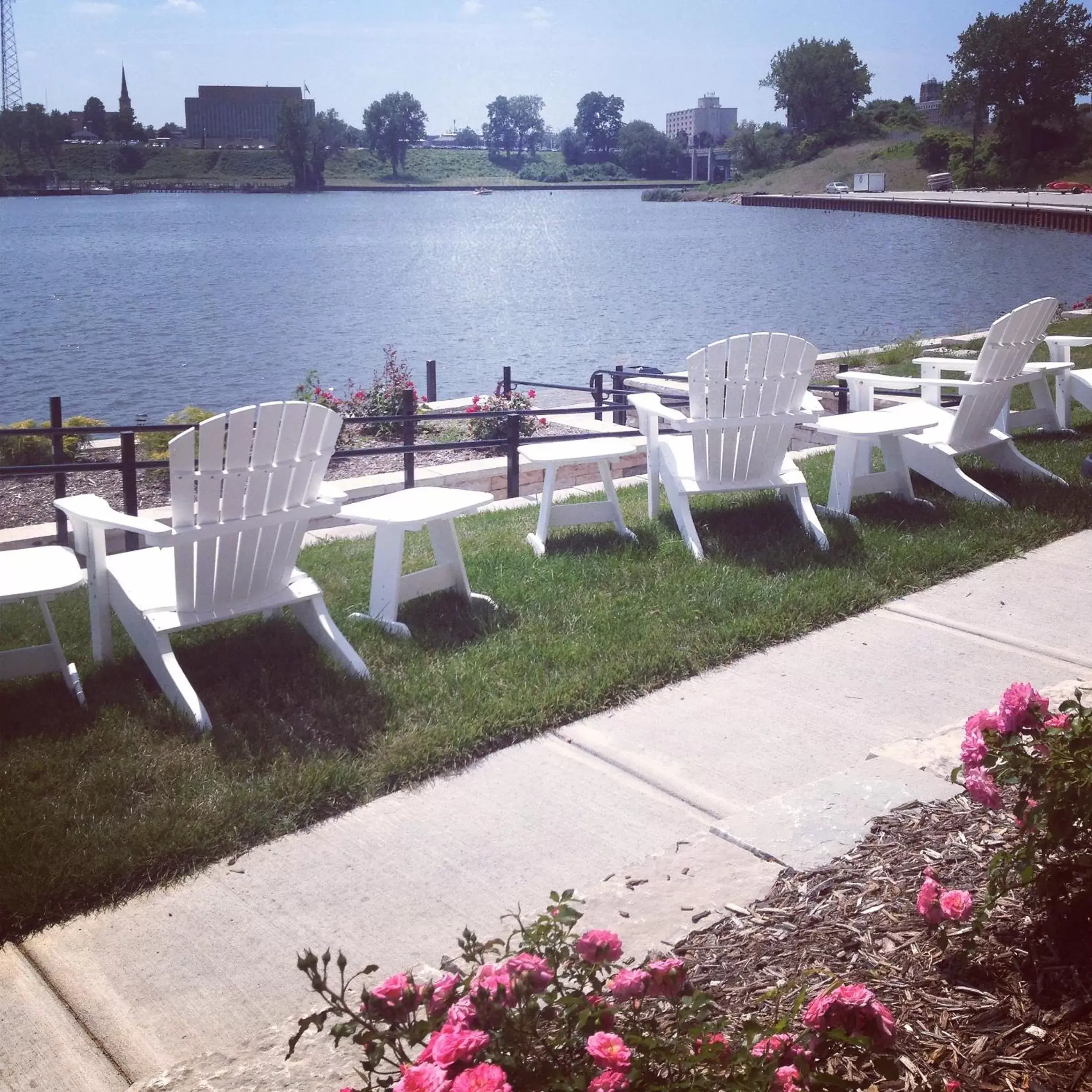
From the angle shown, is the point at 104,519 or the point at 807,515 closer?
the point at 104,519

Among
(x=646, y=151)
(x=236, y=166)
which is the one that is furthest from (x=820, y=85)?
(x=236, y=166)

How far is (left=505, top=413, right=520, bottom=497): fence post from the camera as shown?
7.58m

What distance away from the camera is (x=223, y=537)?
4.12 meters

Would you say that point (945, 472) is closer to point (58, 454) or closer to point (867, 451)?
point (867, 451)

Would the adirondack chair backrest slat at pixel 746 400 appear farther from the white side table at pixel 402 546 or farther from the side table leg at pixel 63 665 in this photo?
the side table leg at pixel 63 665

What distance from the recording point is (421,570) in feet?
16.8

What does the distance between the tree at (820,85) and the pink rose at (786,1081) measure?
130m

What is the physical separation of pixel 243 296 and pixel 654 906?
4962 centimetres

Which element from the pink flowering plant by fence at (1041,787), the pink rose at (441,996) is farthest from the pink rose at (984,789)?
the pink rose at (441,996)

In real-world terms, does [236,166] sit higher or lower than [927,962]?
higher

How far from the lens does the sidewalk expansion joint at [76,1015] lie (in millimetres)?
2400

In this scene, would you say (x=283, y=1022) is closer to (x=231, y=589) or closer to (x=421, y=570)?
(x=231, y=589)

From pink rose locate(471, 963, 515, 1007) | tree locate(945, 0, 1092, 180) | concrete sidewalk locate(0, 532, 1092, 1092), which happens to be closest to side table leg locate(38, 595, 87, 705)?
concrete sidewalk locate(0, 532, 1092, 1092)

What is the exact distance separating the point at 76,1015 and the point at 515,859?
1108mm
